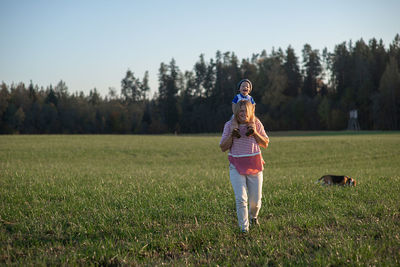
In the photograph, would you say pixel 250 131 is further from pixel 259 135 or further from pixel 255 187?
pixel 255 187

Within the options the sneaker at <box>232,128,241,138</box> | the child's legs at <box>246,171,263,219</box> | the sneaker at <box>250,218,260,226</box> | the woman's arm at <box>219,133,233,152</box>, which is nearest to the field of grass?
the sneaker at <box>250,218,260,226</box>

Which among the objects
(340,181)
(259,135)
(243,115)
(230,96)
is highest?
(230,96)

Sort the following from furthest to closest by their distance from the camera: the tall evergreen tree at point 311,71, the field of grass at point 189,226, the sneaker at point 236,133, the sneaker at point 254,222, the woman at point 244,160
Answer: the tall evergreen tree at point 311,71
the sneaker at point 254,222
the woman at point 244,160
the sneaker at point 236,133
the field of grass at point 189,226

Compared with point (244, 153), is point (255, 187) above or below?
below

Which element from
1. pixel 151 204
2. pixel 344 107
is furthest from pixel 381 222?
pixel 344 107

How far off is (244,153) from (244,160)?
4.7 inches

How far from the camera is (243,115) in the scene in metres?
5.12

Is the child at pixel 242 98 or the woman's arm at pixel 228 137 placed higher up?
the child at pixel 242 98

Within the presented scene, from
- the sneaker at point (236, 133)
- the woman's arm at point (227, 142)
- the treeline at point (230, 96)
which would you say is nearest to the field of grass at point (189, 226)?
the woman's arm at point (227, 142)

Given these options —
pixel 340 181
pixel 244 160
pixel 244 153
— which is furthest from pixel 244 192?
pixel 340 181

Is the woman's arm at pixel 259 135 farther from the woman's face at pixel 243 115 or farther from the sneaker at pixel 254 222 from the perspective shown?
the sneaker at pixel 254 222

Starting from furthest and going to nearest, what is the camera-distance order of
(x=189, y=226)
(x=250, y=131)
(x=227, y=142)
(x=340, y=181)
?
(x=340, y=181), (x=189, y=226), (x=227, y=142), (x=250, y=131)

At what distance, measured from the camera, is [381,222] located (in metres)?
5.38

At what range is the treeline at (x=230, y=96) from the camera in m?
82.3
